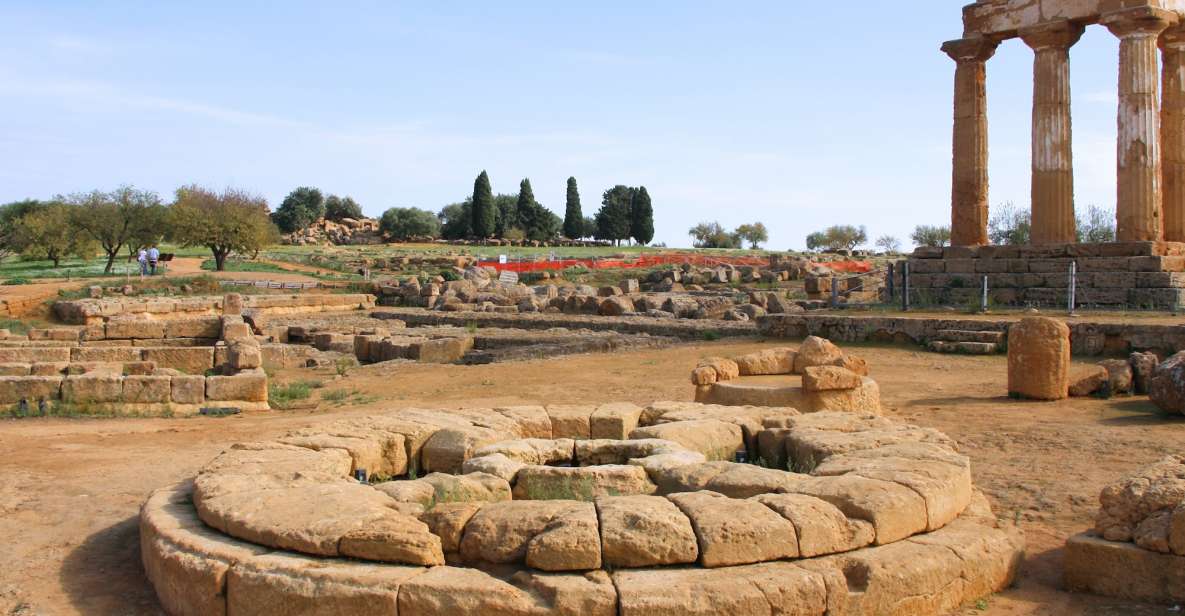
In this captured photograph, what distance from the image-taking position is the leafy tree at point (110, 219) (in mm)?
39969

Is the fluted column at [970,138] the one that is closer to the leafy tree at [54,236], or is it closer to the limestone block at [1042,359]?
the limestone block at [1042,359]

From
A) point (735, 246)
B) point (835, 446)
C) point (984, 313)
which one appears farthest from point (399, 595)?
point (735, 246)

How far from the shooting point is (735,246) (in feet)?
288

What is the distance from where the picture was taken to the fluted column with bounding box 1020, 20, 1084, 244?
20969mm

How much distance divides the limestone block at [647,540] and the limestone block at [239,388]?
858 centimetres

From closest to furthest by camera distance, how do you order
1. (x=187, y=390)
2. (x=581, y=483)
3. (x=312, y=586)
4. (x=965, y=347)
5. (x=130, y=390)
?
(x=312, y=586) < (x=581, y=483) < (x=130, y=390) < (x=187, y=390) < (x=965, y=347)

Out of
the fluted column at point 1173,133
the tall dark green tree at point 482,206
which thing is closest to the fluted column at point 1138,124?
the fluted column at point 1173,133

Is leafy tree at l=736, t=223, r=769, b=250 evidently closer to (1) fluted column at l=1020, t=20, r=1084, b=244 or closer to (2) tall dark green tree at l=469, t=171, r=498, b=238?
(2) tall dark green tree at l=469, t=171, r=498, b=238

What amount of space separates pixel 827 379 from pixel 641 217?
72667 mm

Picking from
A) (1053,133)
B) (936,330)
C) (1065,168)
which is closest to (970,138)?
(1053,133)

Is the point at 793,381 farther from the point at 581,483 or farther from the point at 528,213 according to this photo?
the point at 528,213

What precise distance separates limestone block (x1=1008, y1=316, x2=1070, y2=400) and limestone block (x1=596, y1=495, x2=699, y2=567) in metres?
8.24

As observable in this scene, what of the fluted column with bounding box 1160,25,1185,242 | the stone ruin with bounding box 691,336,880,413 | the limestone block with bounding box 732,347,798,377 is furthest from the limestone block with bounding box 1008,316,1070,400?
the fluted column with bounding box 1160,25,1185,242

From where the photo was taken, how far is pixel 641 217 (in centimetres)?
8150
